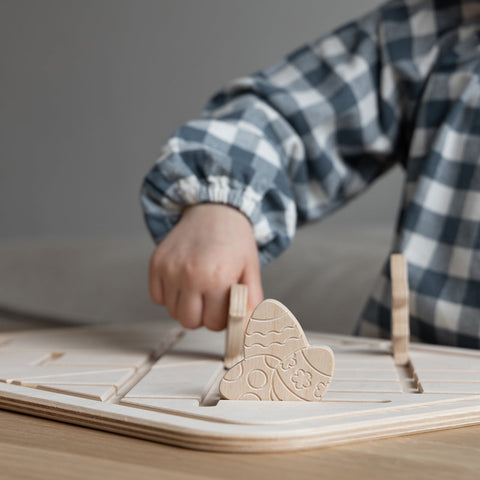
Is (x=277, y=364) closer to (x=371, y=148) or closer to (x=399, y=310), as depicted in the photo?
(x=399, y=310)

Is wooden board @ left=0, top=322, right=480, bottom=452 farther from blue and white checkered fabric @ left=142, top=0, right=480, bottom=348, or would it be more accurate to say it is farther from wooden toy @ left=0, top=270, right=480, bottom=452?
blue and white checkered fabric @ left=142, top=0, right=480, bottom=348

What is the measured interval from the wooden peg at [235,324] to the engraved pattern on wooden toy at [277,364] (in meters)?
0.09

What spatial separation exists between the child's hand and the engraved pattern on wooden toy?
0.13 meters

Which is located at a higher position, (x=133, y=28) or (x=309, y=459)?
(x=133, y=28)

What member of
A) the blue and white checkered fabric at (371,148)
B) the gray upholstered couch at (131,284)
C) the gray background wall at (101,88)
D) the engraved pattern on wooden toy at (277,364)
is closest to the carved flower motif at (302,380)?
the engraved pattern on wooden toy at (277,364)

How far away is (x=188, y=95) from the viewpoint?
2.86 m

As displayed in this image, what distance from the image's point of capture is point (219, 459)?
0.32 metres

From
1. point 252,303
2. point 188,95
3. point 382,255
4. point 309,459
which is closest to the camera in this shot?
point 309,459

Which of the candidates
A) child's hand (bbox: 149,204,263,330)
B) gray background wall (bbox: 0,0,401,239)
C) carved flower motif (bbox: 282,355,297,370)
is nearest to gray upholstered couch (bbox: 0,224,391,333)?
child's hand (bbox: 149,204,263,330)

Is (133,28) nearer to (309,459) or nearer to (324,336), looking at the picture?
(324,336)

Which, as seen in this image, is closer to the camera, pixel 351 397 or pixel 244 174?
pixel 351 397

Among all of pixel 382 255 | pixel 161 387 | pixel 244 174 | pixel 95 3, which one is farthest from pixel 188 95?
pixel 161 387

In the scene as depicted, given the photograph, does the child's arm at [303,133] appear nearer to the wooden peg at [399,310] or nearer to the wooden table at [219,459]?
the wooden peg at [399,310]

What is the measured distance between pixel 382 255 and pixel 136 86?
2.07 m
